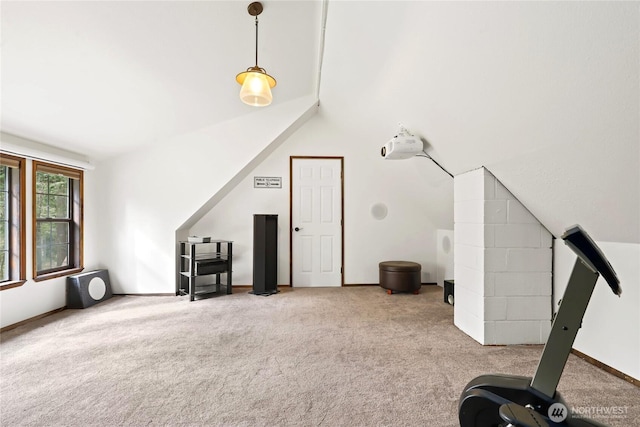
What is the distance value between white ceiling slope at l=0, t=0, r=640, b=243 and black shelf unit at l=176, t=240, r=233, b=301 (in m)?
1.70

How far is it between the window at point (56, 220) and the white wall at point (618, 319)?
494cm

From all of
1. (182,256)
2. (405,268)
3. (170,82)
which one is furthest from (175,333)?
(405,268)

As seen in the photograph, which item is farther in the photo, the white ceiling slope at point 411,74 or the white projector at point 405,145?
the white projector at point 405,145

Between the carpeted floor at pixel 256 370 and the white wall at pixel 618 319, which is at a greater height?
the white wall at pixel 618 319

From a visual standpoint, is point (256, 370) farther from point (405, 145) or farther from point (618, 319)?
point (618, 319)

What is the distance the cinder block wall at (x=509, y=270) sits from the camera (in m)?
2.56

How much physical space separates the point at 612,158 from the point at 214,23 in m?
2.53

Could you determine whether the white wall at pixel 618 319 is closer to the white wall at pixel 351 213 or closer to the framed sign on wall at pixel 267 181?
the white wall at pixel 351 213

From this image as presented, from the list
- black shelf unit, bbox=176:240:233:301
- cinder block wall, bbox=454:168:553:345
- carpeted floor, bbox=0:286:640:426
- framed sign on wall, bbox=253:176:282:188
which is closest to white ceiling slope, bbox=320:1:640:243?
cinder block wall, bbox=454:168:553:345

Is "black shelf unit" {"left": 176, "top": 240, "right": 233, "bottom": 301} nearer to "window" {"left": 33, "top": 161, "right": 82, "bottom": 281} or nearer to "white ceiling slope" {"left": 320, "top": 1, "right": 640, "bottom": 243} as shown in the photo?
"window" {"left": 33, "top": 161, "right": 82, "bottom": 281}

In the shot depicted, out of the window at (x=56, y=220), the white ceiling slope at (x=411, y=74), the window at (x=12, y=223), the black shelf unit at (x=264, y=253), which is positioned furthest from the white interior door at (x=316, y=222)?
the window at (x=12, y=223)

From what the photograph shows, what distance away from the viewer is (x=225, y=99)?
3398 millimetres

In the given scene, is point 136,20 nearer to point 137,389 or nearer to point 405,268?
point 137,389

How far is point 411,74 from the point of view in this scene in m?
2.28
